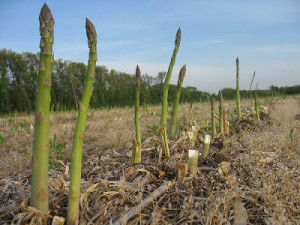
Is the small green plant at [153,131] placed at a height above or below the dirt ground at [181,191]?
above

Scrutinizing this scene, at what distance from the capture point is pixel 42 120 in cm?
125

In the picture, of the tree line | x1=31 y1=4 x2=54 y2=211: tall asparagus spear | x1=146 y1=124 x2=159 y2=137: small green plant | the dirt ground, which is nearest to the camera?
x1=31 y1=4 x2=54 y2=211: tall asparagus spear

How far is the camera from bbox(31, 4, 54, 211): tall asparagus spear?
1.23 m

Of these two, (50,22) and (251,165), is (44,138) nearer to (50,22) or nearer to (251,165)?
(50,22)

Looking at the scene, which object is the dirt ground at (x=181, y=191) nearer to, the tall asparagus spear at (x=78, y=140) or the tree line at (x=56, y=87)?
the tall asparagus spear at (x=78, y=140)

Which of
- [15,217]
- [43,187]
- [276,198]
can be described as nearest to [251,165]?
[276,198]

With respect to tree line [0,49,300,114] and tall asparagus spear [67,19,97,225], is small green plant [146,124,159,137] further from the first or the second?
tree line [0,49,300,114]

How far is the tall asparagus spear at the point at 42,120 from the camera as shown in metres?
1.23

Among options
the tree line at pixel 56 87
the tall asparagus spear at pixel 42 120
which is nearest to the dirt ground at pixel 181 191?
the tall asparagus spear at pixel 42 120

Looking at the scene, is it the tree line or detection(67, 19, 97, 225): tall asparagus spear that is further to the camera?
the tree line

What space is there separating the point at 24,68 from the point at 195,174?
57.0 feet

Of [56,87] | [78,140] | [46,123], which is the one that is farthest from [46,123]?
[56,87]

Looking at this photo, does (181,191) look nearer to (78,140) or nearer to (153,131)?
(78,140)

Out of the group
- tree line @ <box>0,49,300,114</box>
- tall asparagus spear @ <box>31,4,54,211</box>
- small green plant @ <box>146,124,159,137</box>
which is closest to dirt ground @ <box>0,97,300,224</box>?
tall asparagus spear @ <box>31,4,54,211</box>
